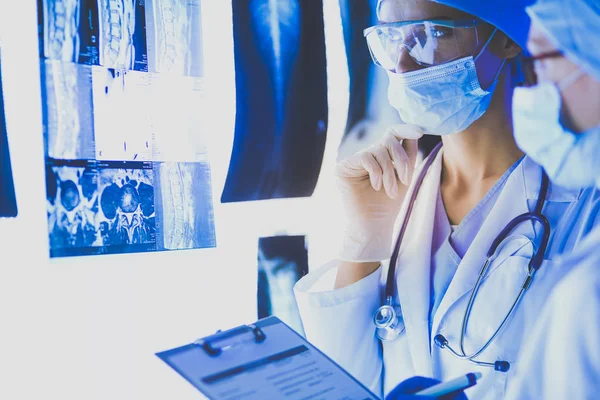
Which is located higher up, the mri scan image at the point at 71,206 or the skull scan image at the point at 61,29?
the skull scan image at the point at 61,29

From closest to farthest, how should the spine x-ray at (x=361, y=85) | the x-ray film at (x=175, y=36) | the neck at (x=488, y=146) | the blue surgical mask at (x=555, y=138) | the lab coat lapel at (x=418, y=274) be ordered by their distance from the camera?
the blue surgical mask at (x=555, y=138)
the x-ray film at (x=175, y=36)
the lab coat lapel at (x=418, y=274)
the neck at (x=488, y=146)
the spine x-ray at (x=361, y=85)

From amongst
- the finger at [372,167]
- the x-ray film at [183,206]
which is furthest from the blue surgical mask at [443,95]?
the x-ray film at [183,206]

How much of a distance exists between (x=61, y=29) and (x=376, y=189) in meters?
0.73

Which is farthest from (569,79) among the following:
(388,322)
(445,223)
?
(388,322)

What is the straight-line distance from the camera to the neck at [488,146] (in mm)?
1252

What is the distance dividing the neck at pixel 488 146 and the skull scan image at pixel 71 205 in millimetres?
847

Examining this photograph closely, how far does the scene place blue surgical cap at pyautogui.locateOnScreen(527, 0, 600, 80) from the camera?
0.77m

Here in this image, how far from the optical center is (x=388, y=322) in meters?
1.17

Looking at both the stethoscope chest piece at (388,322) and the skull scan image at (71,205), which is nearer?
the skull scan image at (71,205)

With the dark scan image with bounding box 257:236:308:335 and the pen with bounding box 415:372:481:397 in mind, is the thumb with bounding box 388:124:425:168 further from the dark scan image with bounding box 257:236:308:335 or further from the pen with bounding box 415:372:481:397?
the pen with bounding box 415:372:481:397

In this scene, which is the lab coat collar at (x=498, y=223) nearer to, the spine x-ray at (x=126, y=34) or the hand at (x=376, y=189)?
the hand at (x=376, y=189)

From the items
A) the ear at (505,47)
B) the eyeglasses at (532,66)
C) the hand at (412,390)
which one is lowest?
the hand at (412,390)

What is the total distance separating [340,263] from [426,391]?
0.54 metres

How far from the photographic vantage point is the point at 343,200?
4.28ft
